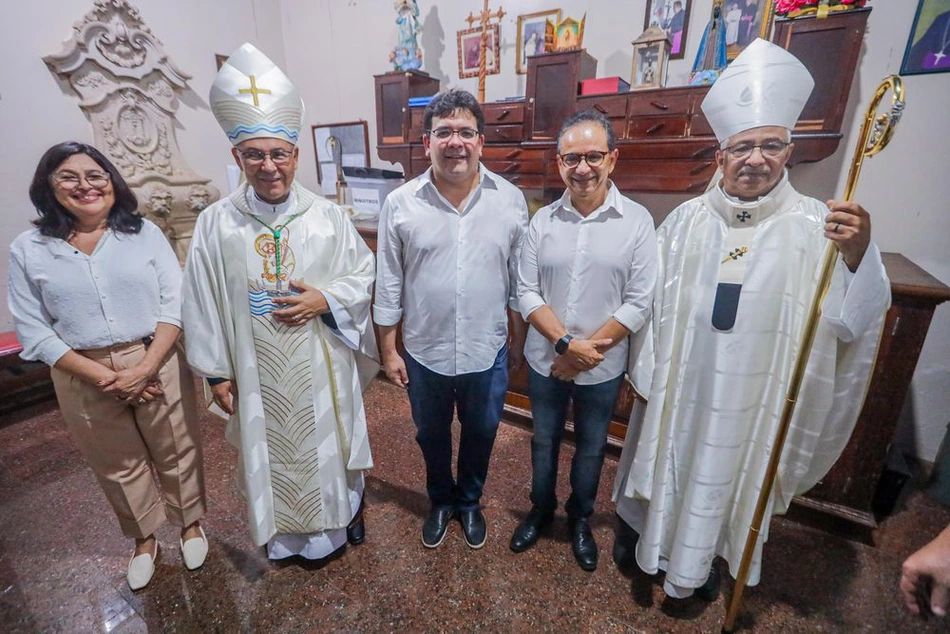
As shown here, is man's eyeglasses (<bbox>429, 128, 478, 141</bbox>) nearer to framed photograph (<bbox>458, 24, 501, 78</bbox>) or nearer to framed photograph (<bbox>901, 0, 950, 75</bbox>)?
framed photograph (<bbox>458, 24, 501, 78</bbox>)

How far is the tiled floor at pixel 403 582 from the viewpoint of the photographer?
4.85ft

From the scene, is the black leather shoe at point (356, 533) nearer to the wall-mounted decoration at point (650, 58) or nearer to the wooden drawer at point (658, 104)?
the wooden drawer at point (658, 104)

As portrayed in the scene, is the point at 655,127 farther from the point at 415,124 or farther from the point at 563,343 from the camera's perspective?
the point at 415,124

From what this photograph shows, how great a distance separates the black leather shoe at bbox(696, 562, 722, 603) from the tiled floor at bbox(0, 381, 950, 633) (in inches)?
1.2

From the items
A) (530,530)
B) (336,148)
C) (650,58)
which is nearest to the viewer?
(530,530)

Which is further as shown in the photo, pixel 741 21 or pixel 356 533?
pixel 741 21

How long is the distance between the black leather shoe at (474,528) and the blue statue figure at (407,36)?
2.51 metres

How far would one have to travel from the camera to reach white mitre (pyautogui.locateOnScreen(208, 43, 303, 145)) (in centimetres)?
132

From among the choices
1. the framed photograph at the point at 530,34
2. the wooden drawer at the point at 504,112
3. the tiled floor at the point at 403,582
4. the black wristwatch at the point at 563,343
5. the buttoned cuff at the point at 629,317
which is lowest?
the tiled floor at the point at 403,582

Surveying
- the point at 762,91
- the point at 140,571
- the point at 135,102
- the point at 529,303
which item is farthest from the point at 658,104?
the point at 135,102

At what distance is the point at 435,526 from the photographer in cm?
179

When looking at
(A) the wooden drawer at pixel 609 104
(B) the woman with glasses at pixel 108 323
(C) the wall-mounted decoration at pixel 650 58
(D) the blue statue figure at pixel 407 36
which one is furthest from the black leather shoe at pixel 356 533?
(D) the blue statue figure at pixel 407 36

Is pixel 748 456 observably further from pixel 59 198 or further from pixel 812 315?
pixel 59 198

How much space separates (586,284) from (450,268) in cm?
44
